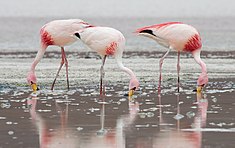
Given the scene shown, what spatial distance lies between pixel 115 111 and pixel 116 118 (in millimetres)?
729

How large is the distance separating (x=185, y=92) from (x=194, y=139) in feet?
17.0

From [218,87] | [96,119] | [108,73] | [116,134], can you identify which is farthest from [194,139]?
[108,73]

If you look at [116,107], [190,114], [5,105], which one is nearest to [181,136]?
[190,114]

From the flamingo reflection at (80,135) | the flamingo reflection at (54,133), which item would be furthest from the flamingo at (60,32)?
the flamingo reflection at (80,135)

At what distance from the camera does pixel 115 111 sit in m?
11.4

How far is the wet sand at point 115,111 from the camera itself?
351 inches

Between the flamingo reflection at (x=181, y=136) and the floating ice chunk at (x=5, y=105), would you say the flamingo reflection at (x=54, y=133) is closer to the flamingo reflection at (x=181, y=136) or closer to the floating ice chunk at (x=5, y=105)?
the floating ice chunk at (x=5, y=105)

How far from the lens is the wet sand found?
8.92m

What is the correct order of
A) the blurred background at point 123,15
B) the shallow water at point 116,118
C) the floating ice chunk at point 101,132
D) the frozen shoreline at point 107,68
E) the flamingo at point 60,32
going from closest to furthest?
1. the shallow water at point 116,118
2. the floating ice chunk at point 101,132
3. the flamingo at point 60,32
4. the frozen shoreline at point 107,68
5. the blurred background at point 123,15

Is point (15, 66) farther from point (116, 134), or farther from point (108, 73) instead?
point (116, 134)

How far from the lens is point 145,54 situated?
24047 mm

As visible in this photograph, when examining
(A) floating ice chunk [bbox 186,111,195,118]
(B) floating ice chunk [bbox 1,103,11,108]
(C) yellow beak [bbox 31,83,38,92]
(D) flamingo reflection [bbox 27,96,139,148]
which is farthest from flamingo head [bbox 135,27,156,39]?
(D) flamingo reflection [bbox 27,96,139,148]

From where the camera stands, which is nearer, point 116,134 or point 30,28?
point 116,134

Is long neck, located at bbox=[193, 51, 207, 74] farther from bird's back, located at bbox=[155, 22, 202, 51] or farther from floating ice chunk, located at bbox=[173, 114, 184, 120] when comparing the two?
floating ice chunk, located at bbox=[173, 114, 184, 120]
